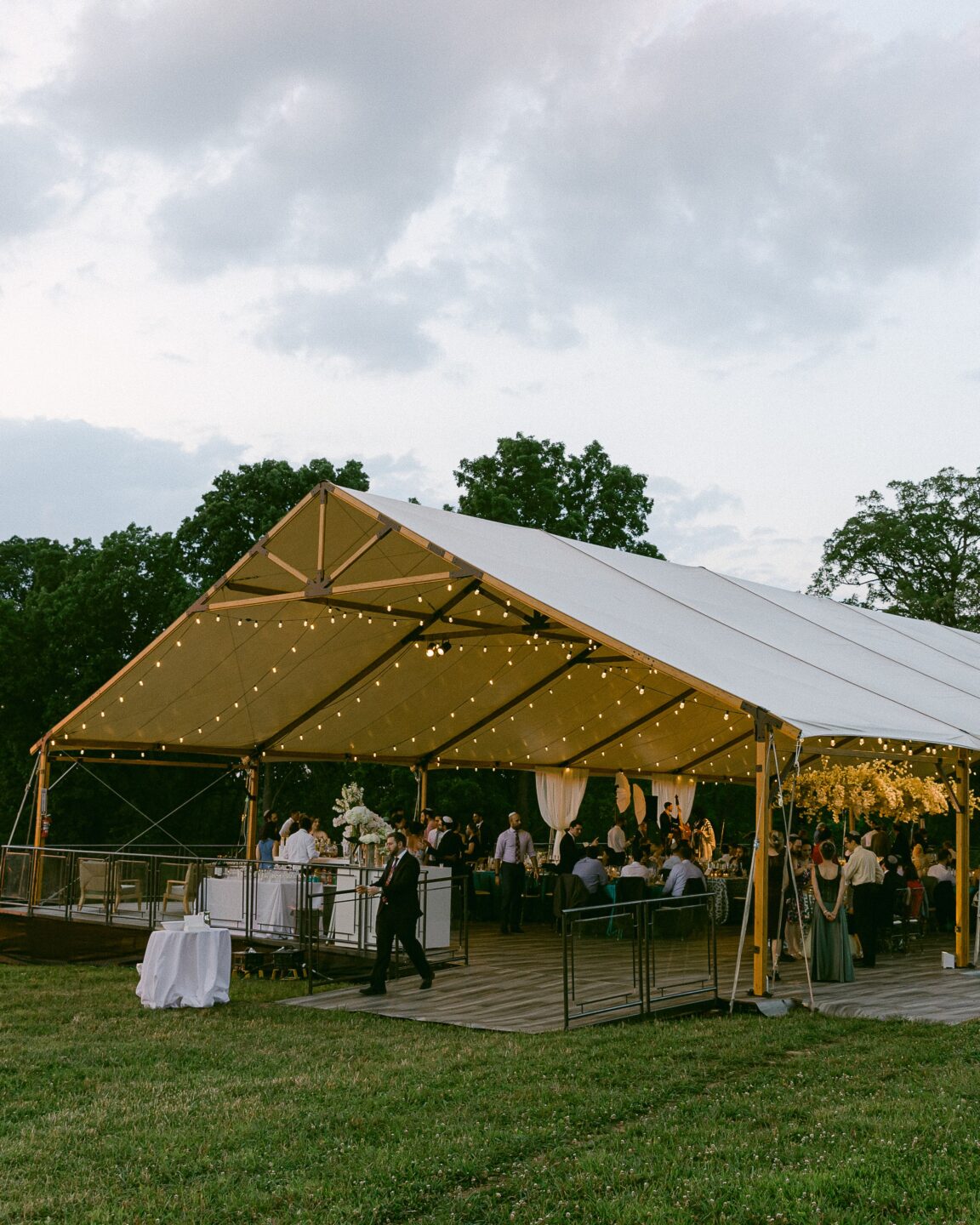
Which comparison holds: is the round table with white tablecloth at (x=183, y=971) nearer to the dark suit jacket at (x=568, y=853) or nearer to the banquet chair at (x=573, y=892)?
the banquet chair at (x=573, y=892)

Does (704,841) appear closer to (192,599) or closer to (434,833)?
(434,833)

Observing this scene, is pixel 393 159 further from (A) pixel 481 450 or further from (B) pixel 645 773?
(A) pixel 481 450

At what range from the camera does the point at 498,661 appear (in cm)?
1677

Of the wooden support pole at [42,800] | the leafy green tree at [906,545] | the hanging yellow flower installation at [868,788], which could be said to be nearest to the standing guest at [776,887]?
the hanging yellow flower installation at [868,788]

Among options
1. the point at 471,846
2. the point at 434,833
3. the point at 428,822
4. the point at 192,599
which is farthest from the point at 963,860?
the point at 192,599

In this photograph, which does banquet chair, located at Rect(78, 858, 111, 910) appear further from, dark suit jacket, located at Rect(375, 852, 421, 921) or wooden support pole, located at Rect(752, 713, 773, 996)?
wooden support pole, located at Rect(752, 713, 773, 996)

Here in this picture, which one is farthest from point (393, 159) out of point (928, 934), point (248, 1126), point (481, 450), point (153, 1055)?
point (481, 450)

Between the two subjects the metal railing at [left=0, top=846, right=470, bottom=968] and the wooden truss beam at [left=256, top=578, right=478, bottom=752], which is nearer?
the metal railing at [left=0, top=846, right=470, bottom=968]

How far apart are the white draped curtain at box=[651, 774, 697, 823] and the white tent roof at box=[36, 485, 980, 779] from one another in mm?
1555

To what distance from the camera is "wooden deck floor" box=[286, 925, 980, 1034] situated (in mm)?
8953

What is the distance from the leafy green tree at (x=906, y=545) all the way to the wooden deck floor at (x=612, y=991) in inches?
1084

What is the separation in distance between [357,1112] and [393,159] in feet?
29.5

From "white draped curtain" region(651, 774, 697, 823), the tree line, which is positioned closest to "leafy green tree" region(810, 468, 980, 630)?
the tree line

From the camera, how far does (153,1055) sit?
802 cm
